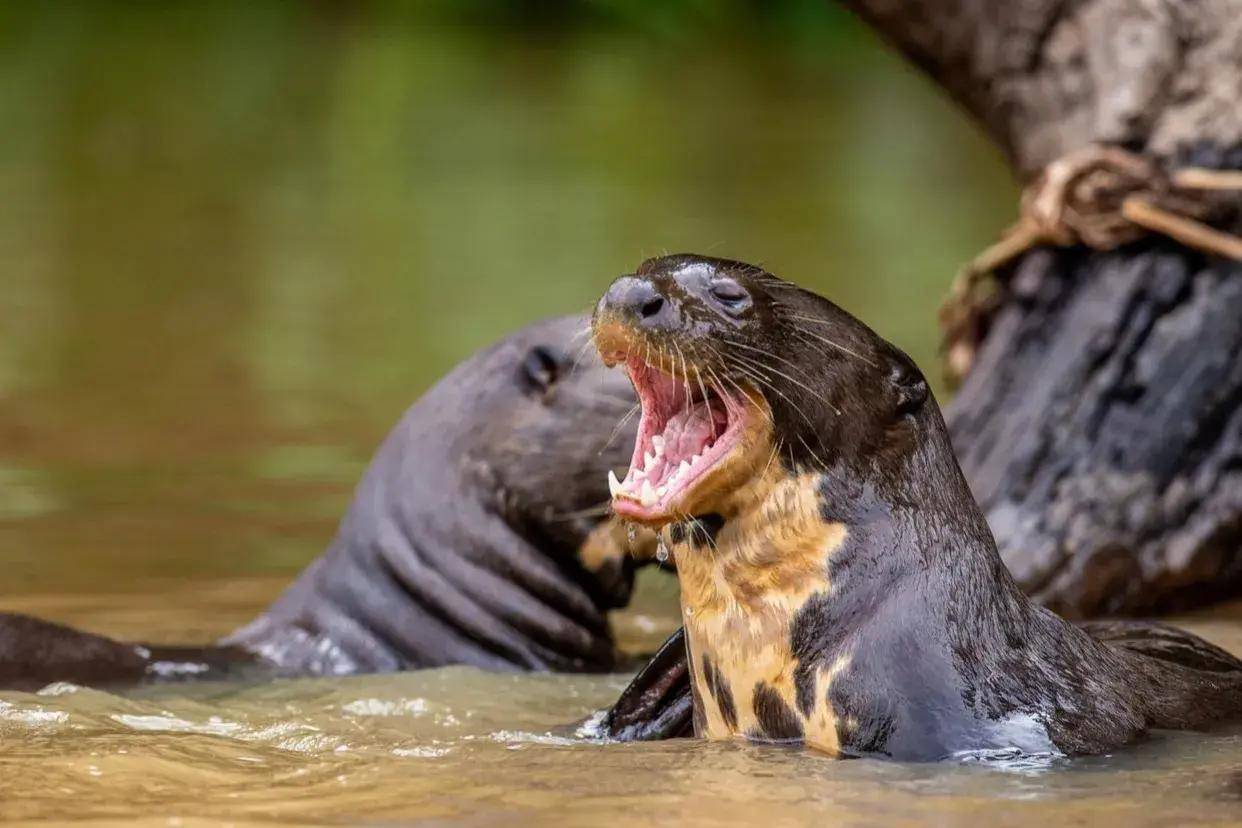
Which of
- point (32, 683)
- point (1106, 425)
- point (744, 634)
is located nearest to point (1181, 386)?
point (1106, 425)

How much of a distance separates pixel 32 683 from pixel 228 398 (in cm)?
397

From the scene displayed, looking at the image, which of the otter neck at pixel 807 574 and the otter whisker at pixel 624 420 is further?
the otter whisker at pixel 624 420

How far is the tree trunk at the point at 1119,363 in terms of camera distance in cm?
520

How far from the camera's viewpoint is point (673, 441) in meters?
3.52

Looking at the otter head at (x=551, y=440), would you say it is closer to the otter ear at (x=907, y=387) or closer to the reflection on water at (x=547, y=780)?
the reflection on water at (x=547, y=780)

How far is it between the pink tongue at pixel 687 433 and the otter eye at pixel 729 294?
0.16 meters

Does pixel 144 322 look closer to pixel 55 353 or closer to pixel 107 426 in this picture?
pixel 55 353

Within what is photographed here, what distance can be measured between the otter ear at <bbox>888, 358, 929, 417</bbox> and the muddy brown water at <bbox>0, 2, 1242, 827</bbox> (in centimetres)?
57

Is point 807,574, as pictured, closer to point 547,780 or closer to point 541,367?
point 547,780

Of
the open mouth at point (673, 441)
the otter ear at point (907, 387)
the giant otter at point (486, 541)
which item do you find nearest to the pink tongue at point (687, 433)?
the open mouth at point (673, 441)

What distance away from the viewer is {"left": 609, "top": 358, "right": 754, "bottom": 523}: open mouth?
3365 mm

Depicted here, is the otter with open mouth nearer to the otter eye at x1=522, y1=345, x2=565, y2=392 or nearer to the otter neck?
the otter neck

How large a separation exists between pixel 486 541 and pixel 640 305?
1.71 metres

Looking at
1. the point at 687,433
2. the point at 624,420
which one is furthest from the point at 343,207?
the point at 687,433
